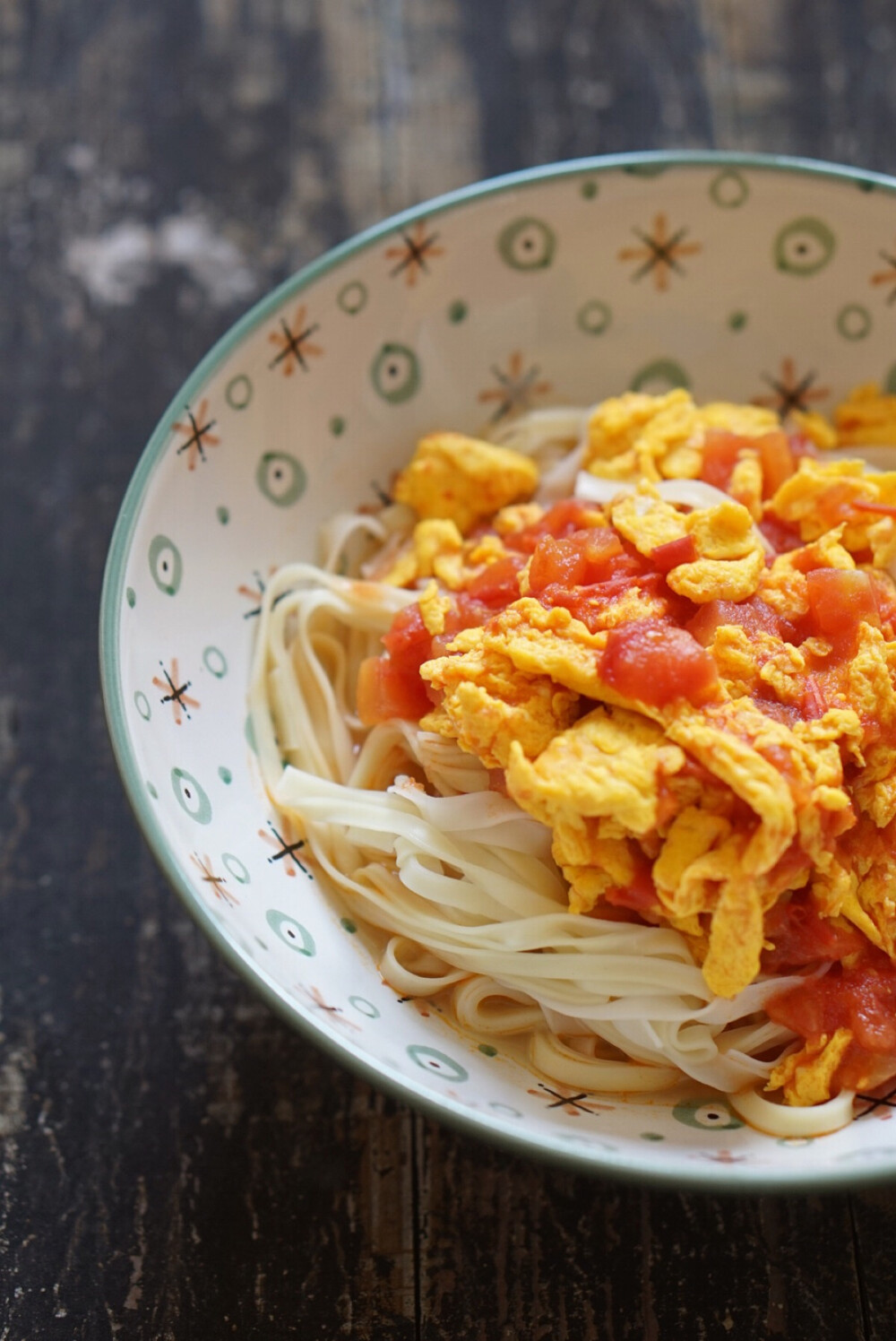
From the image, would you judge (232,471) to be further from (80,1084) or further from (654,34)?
(654,34)

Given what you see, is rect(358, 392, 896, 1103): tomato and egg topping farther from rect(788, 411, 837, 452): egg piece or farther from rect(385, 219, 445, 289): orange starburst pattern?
rect(385, 219, 445, 289): orange starburst pattern

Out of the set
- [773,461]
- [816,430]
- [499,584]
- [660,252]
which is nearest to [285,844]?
[499,584]

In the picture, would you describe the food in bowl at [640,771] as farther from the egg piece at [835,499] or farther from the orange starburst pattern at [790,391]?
the orange starburst pattern at [790,391]

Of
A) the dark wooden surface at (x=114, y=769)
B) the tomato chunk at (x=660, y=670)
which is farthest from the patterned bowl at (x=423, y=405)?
the tomato chunk at (x=660, y=670)

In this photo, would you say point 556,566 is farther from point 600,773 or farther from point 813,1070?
point 813,1070

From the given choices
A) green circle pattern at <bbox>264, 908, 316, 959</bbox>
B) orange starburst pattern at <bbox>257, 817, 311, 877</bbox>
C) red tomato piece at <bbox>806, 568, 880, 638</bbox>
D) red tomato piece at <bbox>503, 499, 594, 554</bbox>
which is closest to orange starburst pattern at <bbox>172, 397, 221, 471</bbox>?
red tomato piece at <bbox>503, 499, 594, 554</bbox>
